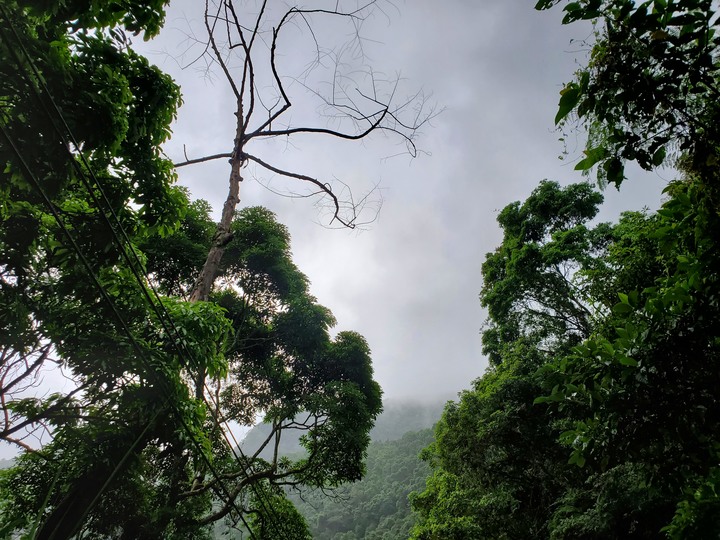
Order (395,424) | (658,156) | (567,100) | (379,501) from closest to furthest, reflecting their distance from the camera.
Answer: (567,100) → (658,156) → (379,501) → (395,424)

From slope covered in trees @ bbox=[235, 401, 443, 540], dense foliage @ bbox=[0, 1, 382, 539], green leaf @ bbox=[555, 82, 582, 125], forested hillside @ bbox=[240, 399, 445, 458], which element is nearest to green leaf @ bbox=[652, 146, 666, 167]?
green leaf @ bbox=[555, 82, 582, 125]

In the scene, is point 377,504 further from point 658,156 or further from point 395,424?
point 395,424

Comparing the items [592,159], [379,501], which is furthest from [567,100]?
[379,501]

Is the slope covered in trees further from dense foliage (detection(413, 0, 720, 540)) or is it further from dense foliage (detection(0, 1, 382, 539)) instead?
dense foliage (detection(413, 0, 720, 540))

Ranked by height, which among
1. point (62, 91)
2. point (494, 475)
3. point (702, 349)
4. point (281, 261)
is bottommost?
point (702, 349)

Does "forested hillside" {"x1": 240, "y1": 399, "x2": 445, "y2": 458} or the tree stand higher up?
"forested hillside" {"x1": 240, "y1": 399, "x2": 445, "y2": 458}

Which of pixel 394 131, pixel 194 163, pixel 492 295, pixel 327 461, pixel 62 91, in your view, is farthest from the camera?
pixel 492 295

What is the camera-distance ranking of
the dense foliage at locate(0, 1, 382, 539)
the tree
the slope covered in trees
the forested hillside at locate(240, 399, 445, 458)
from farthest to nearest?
the forested hillside at locate(240, 399, 445, 458)
the slope covered in trees
the dense foliage at locate(0, 1, 382, 539)
the tree

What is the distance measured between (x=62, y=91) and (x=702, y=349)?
469 cm

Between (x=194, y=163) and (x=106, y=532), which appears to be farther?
(x=106, y=532)

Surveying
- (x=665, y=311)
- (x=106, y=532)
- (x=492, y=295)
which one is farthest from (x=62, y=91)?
(x=492, y=295)

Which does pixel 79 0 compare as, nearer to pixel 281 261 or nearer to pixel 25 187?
pixel 25 187

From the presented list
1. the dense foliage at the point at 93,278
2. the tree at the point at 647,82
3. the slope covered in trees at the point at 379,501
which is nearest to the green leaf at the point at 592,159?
the tree at the point at 647,82

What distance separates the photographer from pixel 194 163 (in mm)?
5633
